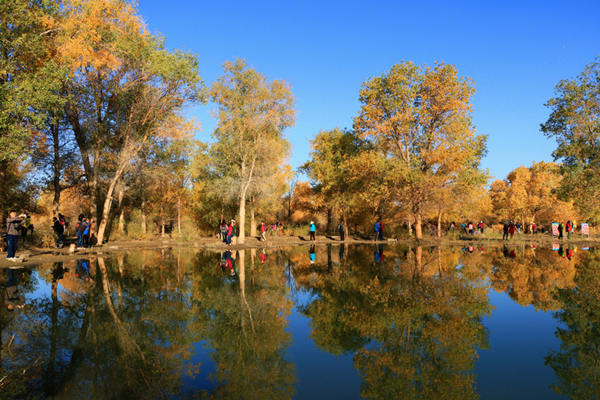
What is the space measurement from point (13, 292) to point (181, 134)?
719 inches

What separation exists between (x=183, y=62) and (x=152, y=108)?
3.86 metres

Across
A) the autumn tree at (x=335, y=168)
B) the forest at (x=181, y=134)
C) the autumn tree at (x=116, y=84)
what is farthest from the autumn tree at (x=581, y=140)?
the autumn tree at (x=116, y=84)

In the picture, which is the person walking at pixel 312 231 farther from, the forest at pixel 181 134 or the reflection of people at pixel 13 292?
the reflection of people at pixel 13 292

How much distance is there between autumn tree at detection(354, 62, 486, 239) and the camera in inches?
1368

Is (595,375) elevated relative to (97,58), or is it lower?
lower

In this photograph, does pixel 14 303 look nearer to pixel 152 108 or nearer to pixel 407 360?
pixel 407 360

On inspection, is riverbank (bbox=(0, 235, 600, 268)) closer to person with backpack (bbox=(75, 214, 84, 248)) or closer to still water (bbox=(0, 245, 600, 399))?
person with backpack (bbox=(75, 214, 84, 248))

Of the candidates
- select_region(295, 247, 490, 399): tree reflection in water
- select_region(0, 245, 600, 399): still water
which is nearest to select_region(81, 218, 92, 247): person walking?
select_region(0, 245, 600, 399): still water

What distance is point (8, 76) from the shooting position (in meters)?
20.3

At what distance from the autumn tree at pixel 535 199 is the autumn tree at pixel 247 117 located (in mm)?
46131

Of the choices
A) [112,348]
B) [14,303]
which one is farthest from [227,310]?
[14,303]

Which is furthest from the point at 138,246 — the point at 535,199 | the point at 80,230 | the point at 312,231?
the point at 535,199

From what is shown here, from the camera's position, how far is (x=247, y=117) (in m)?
31.1

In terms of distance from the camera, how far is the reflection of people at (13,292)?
380 inches
